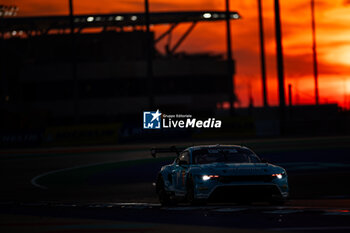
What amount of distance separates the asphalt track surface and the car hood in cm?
66

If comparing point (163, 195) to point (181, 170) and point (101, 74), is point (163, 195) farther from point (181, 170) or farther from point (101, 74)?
point (101, 74)

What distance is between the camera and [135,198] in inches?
939

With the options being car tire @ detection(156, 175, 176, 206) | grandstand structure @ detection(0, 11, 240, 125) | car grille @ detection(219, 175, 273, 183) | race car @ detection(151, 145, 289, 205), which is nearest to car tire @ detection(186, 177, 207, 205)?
race car @ detection(151, 145, 289, 205)

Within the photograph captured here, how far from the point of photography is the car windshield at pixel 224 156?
19.4 meters

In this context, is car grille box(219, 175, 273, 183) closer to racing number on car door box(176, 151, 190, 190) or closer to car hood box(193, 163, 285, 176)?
car hood box(193, 163, 285, 176)

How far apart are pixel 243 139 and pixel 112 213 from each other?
40.6 metres

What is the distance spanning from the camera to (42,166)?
41688 mm

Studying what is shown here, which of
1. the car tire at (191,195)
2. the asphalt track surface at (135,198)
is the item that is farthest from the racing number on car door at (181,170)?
the asphalt track surface at (135,198)

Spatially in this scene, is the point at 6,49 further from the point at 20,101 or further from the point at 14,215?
the point at 14,215

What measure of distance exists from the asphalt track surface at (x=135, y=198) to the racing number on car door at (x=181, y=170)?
1.54 feet

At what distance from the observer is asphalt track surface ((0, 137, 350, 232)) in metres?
15.0

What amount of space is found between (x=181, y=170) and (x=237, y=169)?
185 cm

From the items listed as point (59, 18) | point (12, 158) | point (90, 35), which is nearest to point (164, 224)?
point (12, 158)

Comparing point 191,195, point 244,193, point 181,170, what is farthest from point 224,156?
point 244,193
